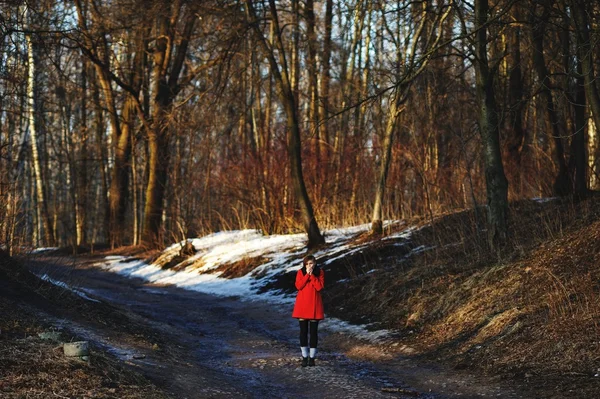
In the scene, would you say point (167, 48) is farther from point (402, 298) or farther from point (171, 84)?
point (402, 298)

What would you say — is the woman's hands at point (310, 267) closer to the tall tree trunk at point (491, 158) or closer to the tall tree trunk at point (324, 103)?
the tall tree trunk at point (491, 158)

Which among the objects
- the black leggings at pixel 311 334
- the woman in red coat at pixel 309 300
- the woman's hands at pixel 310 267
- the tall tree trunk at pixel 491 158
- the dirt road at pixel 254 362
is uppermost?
the tall tree trunk at pixel 491 158

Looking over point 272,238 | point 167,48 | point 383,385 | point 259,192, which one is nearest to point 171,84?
point 167,48

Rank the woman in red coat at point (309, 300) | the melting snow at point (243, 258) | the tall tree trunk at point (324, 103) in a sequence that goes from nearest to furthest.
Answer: the woman in red coat at point (309, 300)
the melting snow at point (243, 258)
the tall tree trunk at point (324, 103)

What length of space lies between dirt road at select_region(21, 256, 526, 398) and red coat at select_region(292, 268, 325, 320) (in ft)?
2.25

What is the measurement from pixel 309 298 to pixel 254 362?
1.20m

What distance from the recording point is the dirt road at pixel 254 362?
8508mm

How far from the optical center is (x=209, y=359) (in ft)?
35.5

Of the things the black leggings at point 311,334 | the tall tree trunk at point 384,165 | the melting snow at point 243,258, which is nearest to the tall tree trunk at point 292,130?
the melting snow at point 243,258

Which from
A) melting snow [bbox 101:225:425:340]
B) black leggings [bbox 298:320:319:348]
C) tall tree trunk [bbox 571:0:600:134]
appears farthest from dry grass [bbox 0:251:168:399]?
tall tree trunk [bbox 571:0:600:134]

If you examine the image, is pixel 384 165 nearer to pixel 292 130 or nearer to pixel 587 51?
pixel 292 130

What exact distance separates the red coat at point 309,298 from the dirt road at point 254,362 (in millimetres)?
686

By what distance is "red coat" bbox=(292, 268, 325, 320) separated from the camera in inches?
411

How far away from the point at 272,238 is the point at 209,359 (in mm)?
13386
